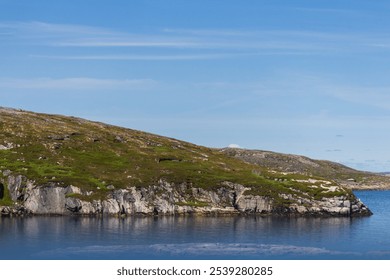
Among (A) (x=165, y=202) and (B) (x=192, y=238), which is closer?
(B) (x=192, y=238)

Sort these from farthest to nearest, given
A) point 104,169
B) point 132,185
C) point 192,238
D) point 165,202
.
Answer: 1. point 104,169
2. point 165,202
3. point 132,185
4. point 192,238

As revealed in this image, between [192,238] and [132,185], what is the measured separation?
51.2m

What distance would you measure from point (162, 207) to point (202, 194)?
13.8 m

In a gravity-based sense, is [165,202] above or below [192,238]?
above

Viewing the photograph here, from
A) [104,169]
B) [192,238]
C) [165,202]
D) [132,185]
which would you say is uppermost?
[104,169]

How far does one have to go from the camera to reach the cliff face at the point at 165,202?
162 metres

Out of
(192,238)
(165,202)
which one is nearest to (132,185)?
(165,202)

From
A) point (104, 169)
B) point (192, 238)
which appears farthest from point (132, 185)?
point (192, 238)

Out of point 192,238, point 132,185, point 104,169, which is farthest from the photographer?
point 104,169

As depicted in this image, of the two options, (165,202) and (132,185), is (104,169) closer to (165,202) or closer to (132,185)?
(132,185)

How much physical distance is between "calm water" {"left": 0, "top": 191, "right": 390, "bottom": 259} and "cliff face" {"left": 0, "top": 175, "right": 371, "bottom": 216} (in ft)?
27.3

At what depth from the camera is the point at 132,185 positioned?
16925cm
